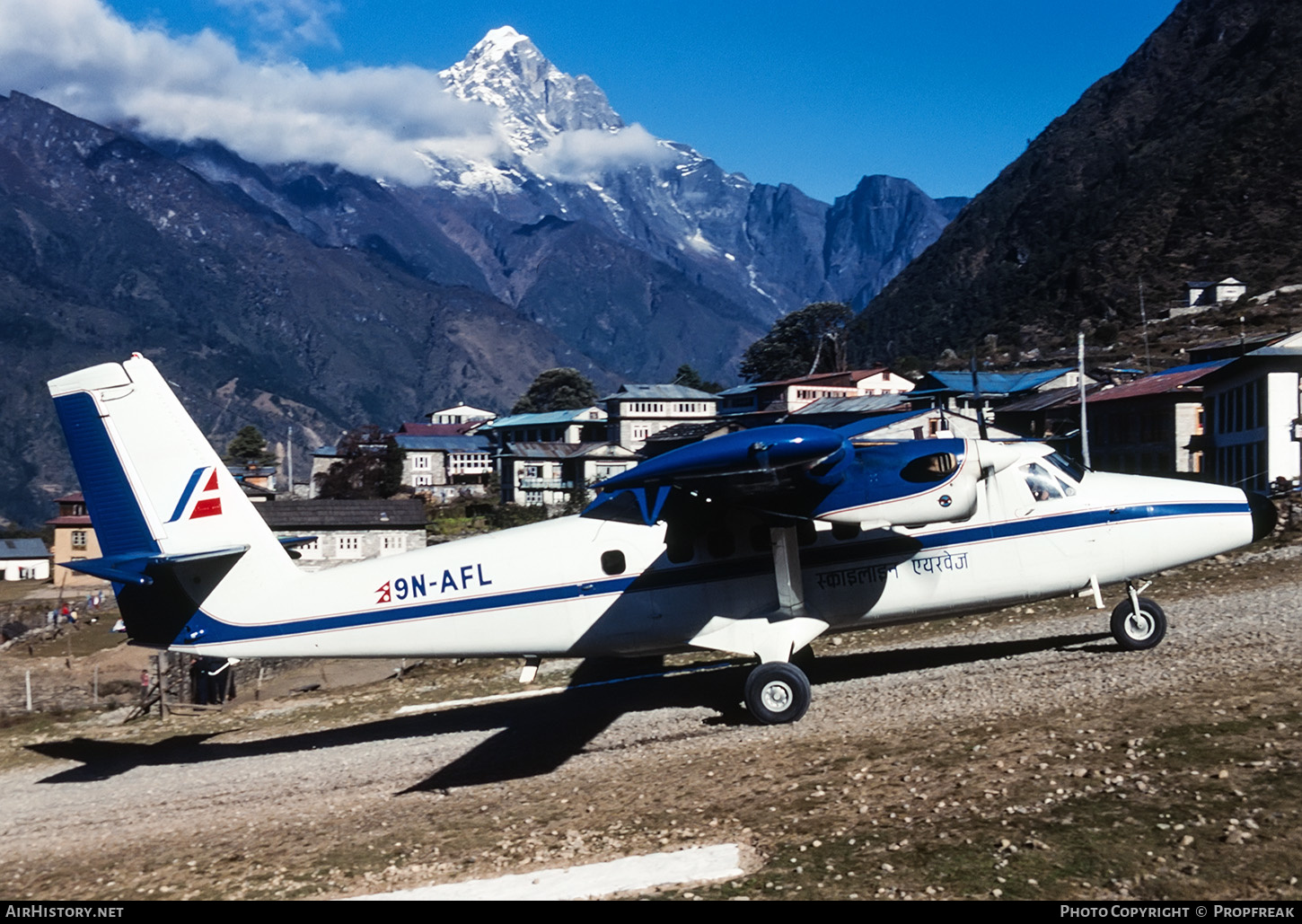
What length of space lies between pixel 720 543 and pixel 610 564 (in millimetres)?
1825

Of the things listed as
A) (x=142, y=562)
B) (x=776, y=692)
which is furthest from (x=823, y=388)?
(x=142, y=562)

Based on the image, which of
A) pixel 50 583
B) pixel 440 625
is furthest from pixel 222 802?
pixel 50 583

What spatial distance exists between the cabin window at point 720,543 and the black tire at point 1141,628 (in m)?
6.55

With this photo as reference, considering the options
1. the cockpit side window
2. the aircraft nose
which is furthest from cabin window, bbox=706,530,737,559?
the aircraft nose

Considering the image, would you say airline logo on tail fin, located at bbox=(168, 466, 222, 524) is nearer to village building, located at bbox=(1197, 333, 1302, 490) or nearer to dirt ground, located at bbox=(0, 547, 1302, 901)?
dirt ground, located at bbox=(0, 547, 1302, 901)

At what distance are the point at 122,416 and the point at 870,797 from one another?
13657mm

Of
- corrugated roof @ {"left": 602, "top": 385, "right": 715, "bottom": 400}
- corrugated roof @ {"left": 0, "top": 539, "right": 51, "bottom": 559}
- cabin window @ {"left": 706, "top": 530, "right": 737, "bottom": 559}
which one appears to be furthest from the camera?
corrugated roof @ {"left": 602, "top": 385, "right": 715, "bottom": 400}

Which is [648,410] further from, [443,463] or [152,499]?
[152,499]

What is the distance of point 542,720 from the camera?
1884 cm

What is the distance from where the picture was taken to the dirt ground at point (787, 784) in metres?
9.83

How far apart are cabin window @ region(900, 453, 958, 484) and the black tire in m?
4.28

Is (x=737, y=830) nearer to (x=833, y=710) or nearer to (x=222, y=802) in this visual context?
(x=833, y=710)

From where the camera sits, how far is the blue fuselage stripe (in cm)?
1759

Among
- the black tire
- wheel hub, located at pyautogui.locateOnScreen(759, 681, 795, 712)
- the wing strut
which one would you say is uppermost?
the wing strut
